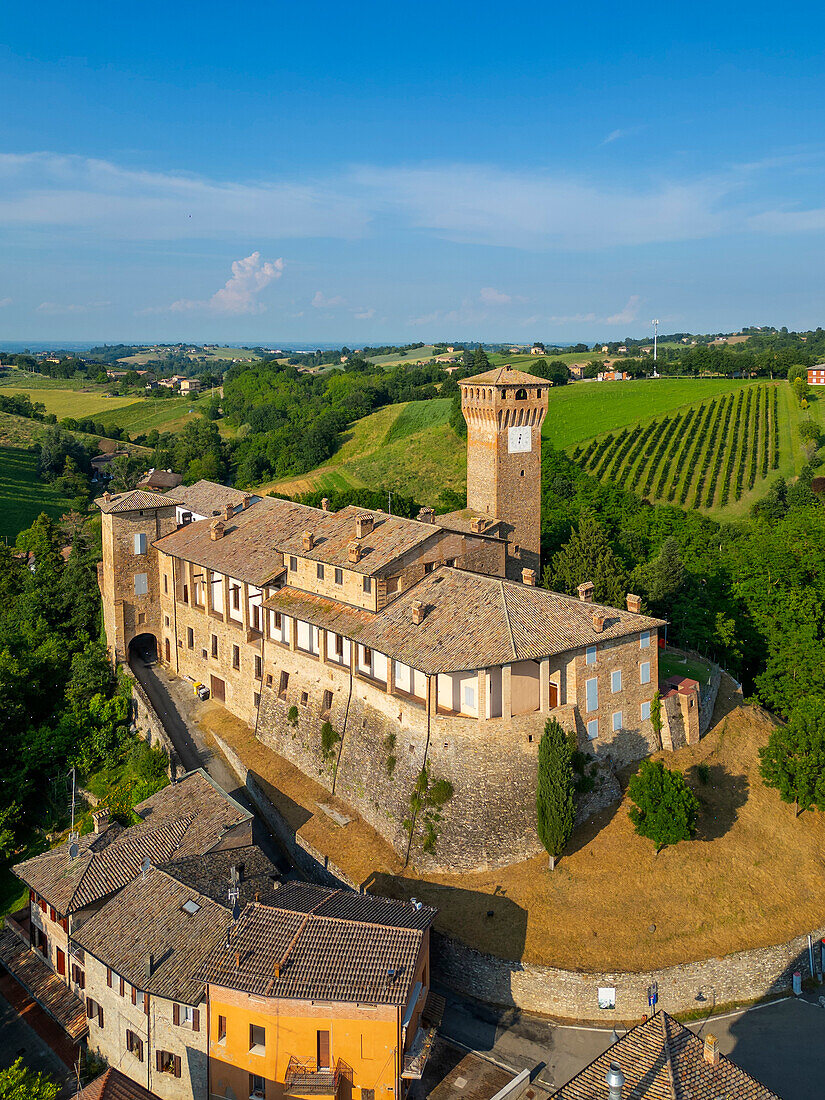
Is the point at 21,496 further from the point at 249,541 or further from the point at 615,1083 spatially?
the point at 615,1083

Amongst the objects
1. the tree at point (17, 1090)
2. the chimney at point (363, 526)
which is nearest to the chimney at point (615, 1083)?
the tree at point (17, 1090)

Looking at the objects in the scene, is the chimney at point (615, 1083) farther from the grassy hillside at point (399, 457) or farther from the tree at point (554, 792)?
the grassy hillside at point (399, 457)

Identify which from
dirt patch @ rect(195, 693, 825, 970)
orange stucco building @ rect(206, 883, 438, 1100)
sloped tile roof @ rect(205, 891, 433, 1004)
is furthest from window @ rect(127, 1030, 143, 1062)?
dirt patch @ rect(195, 693, 825, 970)

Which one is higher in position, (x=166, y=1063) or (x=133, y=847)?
(x=133, y=847)

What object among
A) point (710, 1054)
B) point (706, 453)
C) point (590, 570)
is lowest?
point (710, 1054)

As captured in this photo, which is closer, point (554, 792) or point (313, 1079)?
point (313, 1079)

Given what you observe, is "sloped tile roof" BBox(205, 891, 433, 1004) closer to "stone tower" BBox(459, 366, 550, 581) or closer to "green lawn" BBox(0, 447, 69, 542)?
"stone tower" BBox(459, 366, 550, 581)

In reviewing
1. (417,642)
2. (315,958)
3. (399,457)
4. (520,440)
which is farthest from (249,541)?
(399,457)
